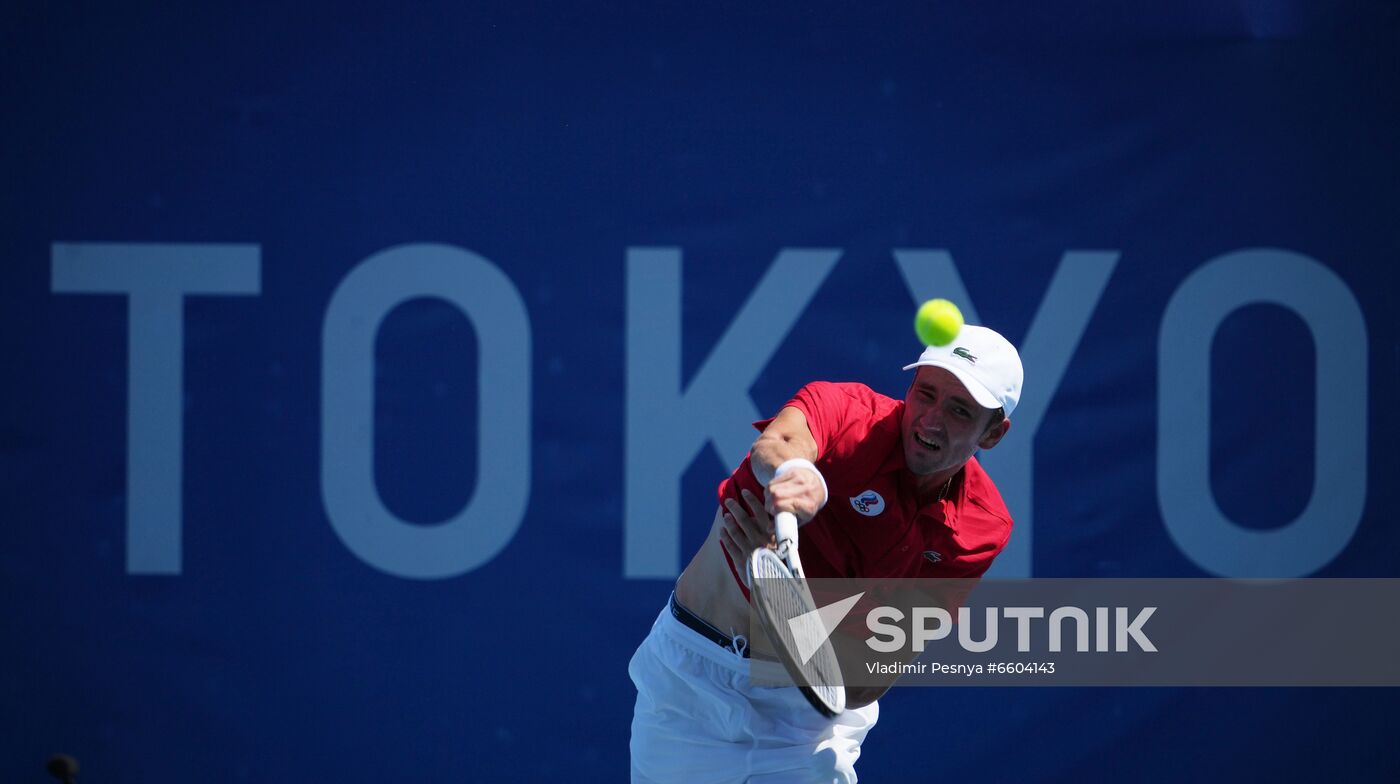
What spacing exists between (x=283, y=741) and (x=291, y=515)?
2.26 feet

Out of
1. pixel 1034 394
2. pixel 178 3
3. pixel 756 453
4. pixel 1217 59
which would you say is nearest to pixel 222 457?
pixel 178 3

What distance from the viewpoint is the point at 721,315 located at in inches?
161

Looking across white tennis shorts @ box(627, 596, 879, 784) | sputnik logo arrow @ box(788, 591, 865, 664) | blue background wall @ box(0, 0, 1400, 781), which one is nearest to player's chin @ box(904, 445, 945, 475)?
sputnik logo arrow @ box(788, 591, 865, 664)

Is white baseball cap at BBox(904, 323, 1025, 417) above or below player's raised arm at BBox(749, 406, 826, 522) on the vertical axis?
above

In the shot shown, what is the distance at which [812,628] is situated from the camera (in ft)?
8.64

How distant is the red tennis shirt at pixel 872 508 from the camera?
9.11 feet

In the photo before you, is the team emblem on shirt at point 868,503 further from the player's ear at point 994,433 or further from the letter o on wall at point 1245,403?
the letter o on wall at point 1245,403

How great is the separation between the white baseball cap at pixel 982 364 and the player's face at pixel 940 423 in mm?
32

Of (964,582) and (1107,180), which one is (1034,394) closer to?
(1107,180)

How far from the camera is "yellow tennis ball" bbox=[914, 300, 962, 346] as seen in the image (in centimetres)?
260

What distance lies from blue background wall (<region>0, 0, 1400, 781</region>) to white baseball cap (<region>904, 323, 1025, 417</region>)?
4.39ft

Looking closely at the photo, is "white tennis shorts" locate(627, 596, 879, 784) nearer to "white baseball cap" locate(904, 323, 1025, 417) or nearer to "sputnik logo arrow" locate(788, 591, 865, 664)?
"sputnik logo arrow" locate(788, 591, 865, 664)

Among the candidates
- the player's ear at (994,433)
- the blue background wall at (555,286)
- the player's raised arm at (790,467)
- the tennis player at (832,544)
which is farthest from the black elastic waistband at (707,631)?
the blue background wall at (555,286)

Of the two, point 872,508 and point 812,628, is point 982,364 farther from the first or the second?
point 812,628
